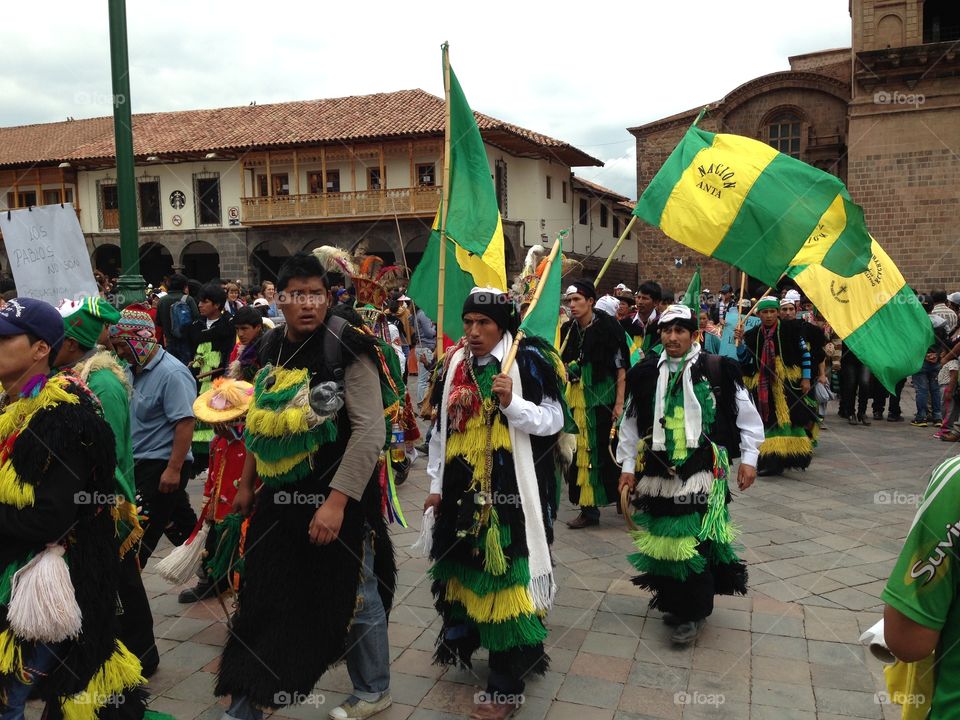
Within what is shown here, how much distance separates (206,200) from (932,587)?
111ft

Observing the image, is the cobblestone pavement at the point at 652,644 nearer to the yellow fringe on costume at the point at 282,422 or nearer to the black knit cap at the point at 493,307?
the yellow fringe on costume at the point at 282,422

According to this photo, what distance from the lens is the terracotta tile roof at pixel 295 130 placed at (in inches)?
1144

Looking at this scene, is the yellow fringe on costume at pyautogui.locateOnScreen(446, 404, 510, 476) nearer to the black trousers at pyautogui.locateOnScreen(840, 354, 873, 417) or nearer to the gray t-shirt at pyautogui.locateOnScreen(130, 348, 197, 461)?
the gray t-shirt at pyautogui.locateOnScreen(130, 348, 197, 461)

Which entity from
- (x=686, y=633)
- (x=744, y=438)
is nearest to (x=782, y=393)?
(x=744, y=438)

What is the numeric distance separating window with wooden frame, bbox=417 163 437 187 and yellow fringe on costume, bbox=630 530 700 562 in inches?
1027

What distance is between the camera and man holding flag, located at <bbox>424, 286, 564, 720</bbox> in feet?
11.4

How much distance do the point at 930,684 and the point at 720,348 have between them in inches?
372

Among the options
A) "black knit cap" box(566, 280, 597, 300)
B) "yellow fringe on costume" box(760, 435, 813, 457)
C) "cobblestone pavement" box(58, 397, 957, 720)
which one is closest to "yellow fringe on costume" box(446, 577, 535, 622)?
"cobblestone pavement" box(58, 397, 957, 720)

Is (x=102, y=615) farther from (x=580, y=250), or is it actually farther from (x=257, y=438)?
(x=580, y=250)

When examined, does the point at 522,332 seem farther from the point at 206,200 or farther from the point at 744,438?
the point at 206,200

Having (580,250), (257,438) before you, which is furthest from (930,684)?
(580,250)

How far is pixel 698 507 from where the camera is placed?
4270mm

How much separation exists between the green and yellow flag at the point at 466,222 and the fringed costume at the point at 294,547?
77.0 inches

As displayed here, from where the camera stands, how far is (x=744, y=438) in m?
4.34
